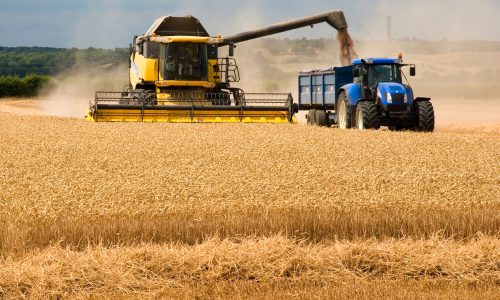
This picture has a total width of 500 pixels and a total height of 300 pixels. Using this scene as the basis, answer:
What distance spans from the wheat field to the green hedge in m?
45.9

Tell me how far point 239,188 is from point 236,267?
3253 mm

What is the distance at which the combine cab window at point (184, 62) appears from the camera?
919 inches

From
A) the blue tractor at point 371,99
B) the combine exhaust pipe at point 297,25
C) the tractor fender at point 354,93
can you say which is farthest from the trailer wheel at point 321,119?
the combine exhaust pipe at point 297,25

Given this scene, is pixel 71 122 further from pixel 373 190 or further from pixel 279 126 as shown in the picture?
pixel 373 190

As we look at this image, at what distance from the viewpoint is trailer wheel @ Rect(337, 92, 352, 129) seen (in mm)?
20859

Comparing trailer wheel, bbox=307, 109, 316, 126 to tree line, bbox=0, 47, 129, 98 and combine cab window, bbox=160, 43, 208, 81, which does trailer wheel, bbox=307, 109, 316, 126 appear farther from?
tree line, bbox=0, 47, 129, 98

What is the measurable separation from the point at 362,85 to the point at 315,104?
11.3 ft

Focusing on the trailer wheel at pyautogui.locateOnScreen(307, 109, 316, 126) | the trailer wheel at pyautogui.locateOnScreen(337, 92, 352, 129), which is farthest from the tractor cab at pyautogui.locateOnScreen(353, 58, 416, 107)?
Result: the trailer wheel at pyautogui.locateOnScreen(307, 109, 316, 126)

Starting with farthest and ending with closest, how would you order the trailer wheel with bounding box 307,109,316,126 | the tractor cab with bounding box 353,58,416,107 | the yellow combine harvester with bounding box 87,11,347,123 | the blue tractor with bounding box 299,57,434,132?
the trailer wheel with bounding box 307,109,316,126, the yellow combine harvester with bounding box 87,11,347,123, the tractor cab with bounding box 353,58,416,107, the blue tractor with bounding box 299,57,434,132

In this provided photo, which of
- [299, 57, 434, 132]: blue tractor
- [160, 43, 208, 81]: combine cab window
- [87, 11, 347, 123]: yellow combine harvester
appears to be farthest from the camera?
[160, 43, 208, 81]: combine cab window

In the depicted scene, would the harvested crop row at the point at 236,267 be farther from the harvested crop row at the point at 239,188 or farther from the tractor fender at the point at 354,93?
the tractor fender at the point at 354,93

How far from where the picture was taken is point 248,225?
27.5ft

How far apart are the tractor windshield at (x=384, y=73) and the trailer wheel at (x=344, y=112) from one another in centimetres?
80

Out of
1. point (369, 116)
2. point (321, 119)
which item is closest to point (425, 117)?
point (369, 116)
